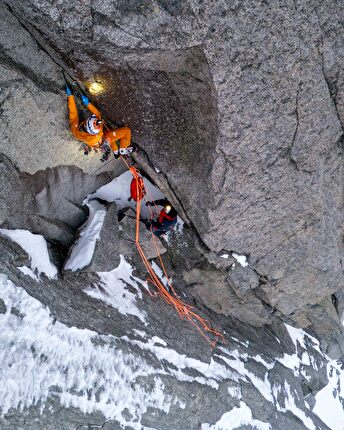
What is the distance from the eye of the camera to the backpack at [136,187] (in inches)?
280

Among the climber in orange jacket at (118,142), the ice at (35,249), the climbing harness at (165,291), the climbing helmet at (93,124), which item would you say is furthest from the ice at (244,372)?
the climbing helmet at (93,124)

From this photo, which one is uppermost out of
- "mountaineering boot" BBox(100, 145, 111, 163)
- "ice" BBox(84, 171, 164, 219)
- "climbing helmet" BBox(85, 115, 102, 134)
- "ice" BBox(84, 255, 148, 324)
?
"climbing helmet" BBox(85, 115, 102, 134)

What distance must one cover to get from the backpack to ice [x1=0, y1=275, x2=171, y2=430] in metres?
2.87

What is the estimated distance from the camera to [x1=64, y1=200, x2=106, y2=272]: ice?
6145 mm

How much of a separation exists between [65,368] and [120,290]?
2.04m

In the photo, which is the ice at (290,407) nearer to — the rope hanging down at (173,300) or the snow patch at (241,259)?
the rope hanging down at (173,300)

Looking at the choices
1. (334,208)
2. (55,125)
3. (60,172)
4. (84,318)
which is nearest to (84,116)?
(55,125)

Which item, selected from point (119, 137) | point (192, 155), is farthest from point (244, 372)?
point (119, 137)

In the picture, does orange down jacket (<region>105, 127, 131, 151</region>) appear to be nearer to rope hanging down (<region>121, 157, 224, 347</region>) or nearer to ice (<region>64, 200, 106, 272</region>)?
rope hanging down (<region>121, 157, 224, 347</region>)

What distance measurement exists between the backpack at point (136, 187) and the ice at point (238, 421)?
467 centimetres

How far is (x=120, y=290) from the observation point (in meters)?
7.03

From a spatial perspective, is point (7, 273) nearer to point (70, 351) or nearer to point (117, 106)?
point (70, 351)

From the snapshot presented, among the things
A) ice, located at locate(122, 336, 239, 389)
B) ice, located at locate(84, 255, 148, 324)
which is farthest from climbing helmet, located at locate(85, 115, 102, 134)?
ice, located at locate(122, 336, 239, 389)

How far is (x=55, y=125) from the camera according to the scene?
562 cm
